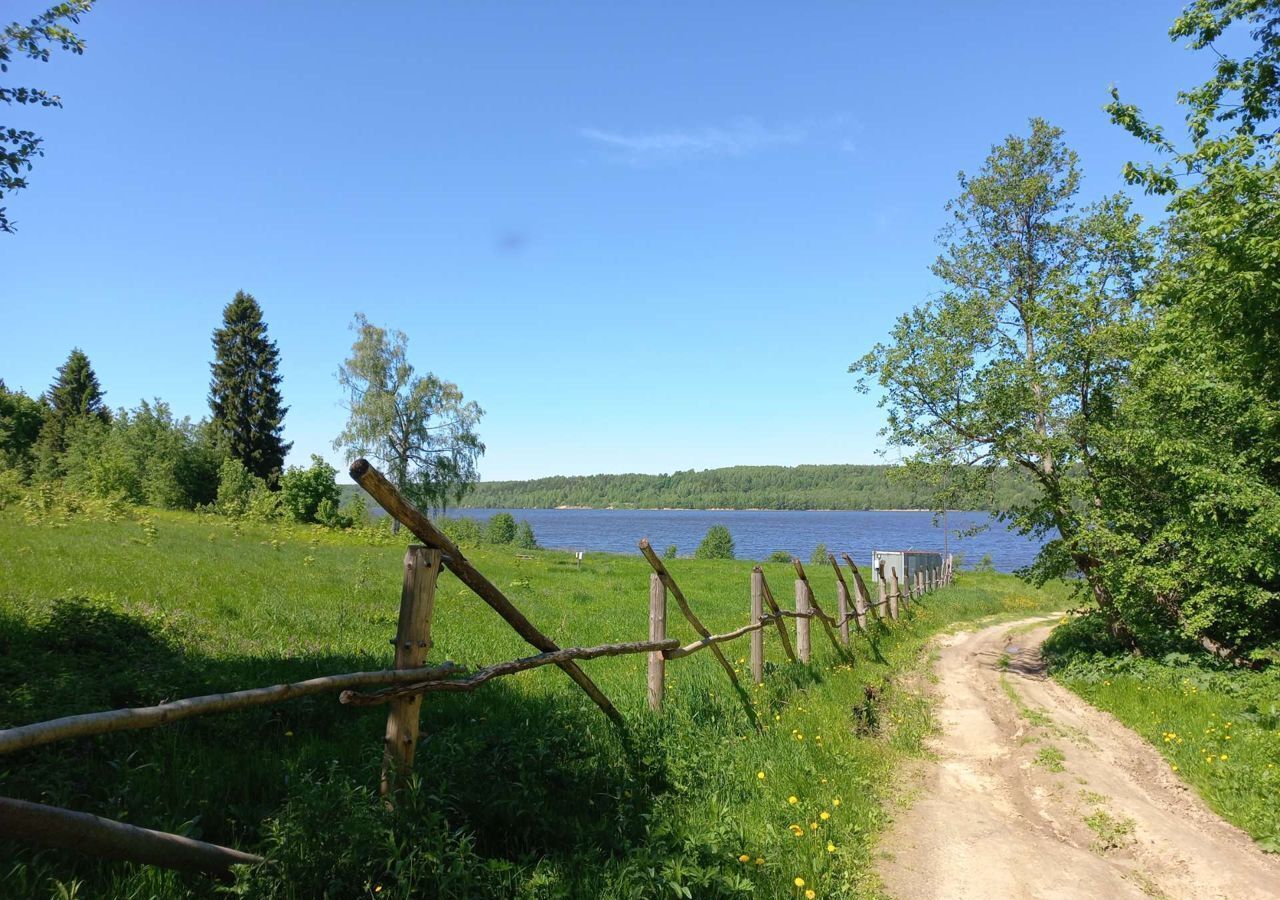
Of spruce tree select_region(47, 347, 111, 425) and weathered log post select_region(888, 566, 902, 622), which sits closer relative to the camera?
weathered log post select_region(888, 566, 902, 622)

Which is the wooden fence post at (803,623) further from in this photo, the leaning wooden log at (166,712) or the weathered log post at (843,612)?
the leaning wooden log at (166,712)

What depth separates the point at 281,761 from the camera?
4.57 meters

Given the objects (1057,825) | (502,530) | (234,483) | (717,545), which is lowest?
(717,545)

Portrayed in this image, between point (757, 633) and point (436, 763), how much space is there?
549 cm

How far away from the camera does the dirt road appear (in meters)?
4.66

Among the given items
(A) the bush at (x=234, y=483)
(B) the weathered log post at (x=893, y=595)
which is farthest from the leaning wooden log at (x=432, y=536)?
(A) the bush at (x=234, y=483)

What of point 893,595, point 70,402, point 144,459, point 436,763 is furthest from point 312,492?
point 436,763

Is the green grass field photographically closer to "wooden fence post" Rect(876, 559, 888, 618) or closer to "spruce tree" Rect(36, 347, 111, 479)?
"wooden fence post" Rect(876, 559, 888, 618)

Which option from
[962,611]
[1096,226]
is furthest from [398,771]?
[962,611]

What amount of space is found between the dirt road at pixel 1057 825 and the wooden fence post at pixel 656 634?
2385 millimetres

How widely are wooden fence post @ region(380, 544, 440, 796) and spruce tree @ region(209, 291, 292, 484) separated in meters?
48.4

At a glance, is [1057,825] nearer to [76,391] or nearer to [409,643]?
[409,643]

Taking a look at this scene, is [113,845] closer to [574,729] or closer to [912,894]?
[574,729]

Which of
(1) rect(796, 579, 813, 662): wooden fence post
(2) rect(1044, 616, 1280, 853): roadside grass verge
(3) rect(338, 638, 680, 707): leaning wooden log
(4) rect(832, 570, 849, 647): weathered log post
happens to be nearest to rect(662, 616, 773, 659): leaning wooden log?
(3) rect(338, 638, 680, 707): leaning wooden log
